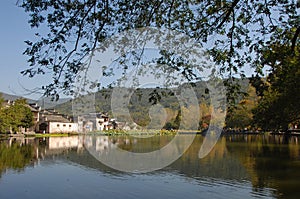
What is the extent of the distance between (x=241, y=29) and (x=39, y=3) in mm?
2661

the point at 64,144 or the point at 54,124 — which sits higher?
the point at 54,124

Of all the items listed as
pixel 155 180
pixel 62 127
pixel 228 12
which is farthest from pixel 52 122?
pixel 228 12

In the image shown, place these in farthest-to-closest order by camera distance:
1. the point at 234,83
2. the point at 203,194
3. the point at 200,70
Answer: the point at 203,194, the point at 234,83, the point at 200,70

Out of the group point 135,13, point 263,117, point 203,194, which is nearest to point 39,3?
point 135,13

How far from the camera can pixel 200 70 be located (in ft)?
13.5

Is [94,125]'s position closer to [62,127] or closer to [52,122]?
[62,127]

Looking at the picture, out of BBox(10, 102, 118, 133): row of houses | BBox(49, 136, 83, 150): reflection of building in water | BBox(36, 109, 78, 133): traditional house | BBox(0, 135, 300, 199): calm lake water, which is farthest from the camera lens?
BBox(36, 109, 78, 133): traditional house

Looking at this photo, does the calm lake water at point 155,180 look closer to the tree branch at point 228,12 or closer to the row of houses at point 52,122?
the tree branch at point 228,12

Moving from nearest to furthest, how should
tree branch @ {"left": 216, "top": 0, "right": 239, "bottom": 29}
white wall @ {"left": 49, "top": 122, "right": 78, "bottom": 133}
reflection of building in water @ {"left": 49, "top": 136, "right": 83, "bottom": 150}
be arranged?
tree branch @ {"left": 216, "top": 0, "right": 239, "bottom": 29} < reflection of building in water @ {"left": 49, "top": 136, "right": 83, "bottom": 150} < white wall @ {"left": 49, "top": 122, "right": 78, "bottom": 133}

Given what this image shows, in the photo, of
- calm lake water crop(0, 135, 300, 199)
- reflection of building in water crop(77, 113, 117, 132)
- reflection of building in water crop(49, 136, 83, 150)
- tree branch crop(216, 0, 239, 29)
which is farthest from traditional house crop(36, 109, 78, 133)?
tree branch crop(216, 0, 239, 29)

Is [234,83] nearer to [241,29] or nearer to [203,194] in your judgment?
[241,29]

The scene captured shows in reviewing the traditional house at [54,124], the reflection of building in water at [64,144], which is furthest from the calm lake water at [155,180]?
the traditional house at [54,124]

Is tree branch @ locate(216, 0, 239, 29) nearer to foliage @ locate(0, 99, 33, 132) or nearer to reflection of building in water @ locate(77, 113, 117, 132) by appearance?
foliage @ locate(0, 99, 33, 132)

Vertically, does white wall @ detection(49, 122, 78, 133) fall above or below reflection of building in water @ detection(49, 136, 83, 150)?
above
